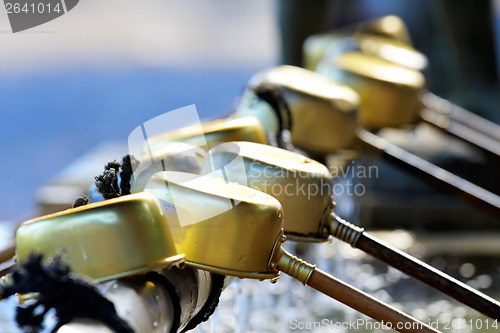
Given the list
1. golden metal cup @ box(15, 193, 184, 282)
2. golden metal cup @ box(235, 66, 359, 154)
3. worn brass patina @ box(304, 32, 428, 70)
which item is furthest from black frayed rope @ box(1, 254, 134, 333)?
worn brass patina @ box(304, 32, 428, 70)

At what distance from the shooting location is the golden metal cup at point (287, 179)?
1116mm

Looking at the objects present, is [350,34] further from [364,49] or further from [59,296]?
[59,296]

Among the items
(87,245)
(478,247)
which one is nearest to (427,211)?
(478,247)

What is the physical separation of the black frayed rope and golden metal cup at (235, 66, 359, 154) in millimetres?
889

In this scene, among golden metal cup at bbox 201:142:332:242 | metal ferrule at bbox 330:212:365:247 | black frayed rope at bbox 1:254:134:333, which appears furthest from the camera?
metal ferrule at bbox 330:212:365:247

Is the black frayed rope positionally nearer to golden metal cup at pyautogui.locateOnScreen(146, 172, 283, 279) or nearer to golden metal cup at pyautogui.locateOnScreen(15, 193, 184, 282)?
golden metal cup at pyautogui.locateOnScreen(15, 193, 184, 282)

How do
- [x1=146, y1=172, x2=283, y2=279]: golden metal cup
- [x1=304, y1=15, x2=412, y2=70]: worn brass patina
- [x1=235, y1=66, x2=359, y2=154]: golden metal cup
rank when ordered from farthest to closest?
1. [x1=304, y1=15, x2=412, y2=70]: worn brass patina
2. [x1=235, y1=66, x2=359, y2=154]: golden metal cup
3. [x1=146, y1=172, x2=283, y2=279]: golden metal cup

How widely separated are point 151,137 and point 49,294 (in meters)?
0.55

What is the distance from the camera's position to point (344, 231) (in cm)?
123

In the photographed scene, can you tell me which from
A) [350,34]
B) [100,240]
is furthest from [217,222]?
[350,34]

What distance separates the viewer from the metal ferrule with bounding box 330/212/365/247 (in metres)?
1.23

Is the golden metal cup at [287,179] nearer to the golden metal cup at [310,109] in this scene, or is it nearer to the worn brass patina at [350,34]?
the golden metal cup at [310,109]

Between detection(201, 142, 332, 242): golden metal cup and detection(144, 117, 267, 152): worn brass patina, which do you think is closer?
detection(201, 142, 332, 242): golden metal cup

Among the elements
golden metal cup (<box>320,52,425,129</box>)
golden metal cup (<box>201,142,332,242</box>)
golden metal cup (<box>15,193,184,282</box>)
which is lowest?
golden metal cup (<box>320,52,425,129</box>)
